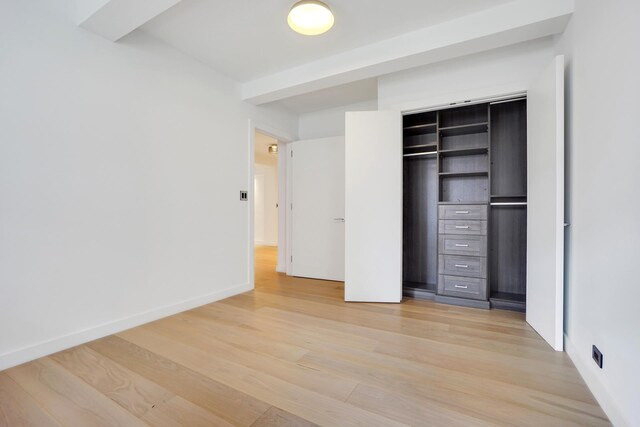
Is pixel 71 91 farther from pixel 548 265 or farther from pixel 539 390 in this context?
pixel 548 265

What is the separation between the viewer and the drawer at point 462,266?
9.45ft

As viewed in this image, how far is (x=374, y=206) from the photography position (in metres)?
3.08

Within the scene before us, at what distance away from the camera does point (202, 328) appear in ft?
7.91

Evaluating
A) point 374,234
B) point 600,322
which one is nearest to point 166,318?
point 374,234

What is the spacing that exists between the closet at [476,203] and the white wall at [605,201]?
2.94 ft

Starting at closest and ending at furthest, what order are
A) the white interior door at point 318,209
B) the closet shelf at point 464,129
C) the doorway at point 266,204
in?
1. the closet shelf at point 464,129
2. the white interior door at point 318,209
3. the doorway at point 266,204

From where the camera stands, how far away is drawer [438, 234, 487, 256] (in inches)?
113

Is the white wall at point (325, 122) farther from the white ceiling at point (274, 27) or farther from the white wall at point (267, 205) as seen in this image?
the white wall at point (267, 205)

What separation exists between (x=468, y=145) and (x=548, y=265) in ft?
5.37

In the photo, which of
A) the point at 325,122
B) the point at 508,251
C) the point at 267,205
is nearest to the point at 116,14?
the point at 325,122

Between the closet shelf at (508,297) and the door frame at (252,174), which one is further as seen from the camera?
the door frame at (252,174)

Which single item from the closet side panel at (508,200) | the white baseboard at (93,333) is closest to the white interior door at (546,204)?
the closet side panel at (508,200)

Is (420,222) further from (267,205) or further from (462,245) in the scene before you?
(267,205)

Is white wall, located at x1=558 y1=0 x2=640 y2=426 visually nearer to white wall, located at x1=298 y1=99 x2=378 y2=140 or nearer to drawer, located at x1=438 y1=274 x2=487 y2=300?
drawer, located at x1=438 y1=274 x2=487 y2=300
